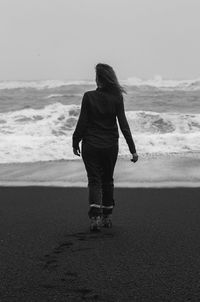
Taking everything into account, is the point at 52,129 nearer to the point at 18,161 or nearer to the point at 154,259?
the point at 18,161

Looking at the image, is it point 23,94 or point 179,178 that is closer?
point 179,178

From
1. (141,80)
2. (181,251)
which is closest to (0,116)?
(181,251)

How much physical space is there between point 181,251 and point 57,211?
7.08 ft

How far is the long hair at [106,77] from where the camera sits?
16.0ft

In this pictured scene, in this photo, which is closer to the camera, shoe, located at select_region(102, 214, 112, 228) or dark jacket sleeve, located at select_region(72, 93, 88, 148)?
dark jacket sleeve, located at select_region(72, 93, 88, 148)

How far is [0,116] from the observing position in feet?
66.1

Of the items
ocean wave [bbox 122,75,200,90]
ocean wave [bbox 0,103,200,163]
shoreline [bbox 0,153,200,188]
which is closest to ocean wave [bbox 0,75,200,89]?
ocean wave [bbox 122,75,200,90]

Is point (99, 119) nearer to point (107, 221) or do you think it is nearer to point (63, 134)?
point (107, 221)

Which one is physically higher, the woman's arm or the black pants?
the woman's arm

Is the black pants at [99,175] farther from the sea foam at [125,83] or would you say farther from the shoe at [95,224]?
the sea foam at [125,83]

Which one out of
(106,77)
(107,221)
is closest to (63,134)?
(107,221)

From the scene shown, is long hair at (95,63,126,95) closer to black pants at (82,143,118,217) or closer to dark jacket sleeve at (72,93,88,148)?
dark jacket sleeve at (72,93,88,148)

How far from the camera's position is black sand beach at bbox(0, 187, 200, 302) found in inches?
126

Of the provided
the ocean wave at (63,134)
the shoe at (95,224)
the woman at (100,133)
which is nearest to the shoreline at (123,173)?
the ocean wave at (63,134)
